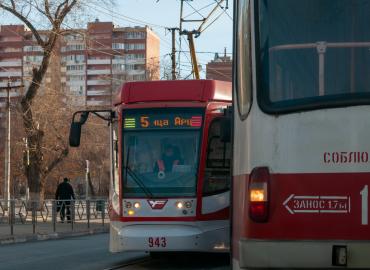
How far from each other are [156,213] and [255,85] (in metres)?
5.69

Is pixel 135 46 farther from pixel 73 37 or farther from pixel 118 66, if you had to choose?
pixel 73 37

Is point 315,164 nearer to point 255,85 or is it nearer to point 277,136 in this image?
point 277,136

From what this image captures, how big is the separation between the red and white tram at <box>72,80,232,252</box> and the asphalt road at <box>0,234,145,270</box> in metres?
1.81

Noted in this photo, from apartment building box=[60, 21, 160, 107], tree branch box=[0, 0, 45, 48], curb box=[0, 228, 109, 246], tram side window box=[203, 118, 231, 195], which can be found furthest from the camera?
apartment building box=[60, 21, 160, 107]

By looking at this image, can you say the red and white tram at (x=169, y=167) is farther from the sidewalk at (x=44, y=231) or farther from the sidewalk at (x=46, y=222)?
the sidewalk at (x=46, y=222)

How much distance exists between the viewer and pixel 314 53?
232 inches

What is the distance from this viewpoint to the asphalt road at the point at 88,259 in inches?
509

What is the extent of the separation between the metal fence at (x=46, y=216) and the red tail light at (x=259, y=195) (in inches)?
688

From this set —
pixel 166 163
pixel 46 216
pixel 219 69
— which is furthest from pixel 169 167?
pixel 219 69

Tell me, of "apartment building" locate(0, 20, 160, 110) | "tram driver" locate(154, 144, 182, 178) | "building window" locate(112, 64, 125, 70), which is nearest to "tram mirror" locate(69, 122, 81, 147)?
"tram driver" locate(154, 144, 182, 178)

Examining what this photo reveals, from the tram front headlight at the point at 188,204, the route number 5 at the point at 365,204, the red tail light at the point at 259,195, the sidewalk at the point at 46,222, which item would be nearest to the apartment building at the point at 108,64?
the sidewalk at the point at 46,222

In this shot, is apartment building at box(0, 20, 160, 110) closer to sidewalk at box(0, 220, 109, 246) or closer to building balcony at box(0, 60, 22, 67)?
building balcony at box(0, 60, 22, 67)

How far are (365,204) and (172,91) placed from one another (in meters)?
6.76

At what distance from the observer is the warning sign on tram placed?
18.5ft
